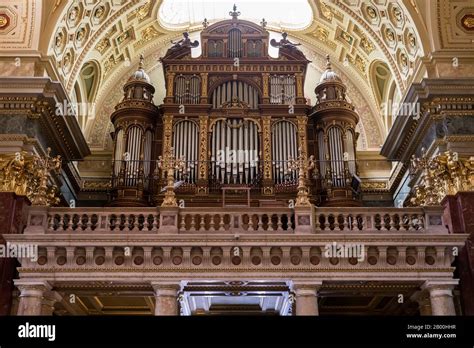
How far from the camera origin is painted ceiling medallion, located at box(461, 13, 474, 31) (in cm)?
1684

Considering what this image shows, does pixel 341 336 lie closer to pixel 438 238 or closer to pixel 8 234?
pixel 438 238

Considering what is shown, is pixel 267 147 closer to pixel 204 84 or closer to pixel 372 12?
pixel 204 84

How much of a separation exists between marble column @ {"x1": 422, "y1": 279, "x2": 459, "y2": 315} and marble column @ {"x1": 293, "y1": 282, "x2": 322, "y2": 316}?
7.22 feet

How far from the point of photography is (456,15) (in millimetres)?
17000

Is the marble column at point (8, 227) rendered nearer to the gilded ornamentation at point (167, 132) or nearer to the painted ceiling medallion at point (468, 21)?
the gilded ornamentation at point (167, 132)

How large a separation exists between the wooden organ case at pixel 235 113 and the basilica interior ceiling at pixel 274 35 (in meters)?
2.12

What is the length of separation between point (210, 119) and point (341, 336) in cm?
1035

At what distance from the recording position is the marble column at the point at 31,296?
496 inches

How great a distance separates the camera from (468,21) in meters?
16.9

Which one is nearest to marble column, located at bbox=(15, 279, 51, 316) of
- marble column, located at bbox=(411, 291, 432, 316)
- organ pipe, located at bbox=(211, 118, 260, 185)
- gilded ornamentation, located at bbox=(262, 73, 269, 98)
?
organ pipe, located at bbox=(211, 118, 260, 185)

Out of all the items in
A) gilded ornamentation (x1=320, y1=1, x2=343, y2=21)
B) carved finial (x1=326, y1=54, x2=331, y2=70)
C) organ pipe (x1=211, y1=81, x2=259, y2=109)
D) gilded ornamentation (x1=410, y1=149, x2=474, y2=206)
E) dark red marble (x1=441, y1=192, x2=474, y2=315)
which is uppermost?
gilded ornamentation (x1=320, y1=1, x2=343, y2=21)

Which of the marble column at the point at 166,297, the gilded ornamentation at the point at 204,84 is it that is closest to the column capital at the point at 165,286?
the marble column at the point at 166,297

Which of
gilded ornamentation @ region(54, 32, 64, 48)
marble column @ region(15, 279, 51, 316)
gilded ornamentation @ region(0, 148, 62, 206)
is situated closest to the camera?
marble column @ region(15, 279, 51, 316)

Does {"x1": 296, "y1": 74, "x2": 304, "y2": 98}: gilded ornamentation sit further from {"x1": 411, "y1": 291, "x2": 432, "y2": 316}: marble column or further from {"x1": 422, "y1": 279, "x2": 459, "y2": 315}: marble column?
{"x1": 422, "y1": 279, "x2": 459, "y2": 315}: marble column
